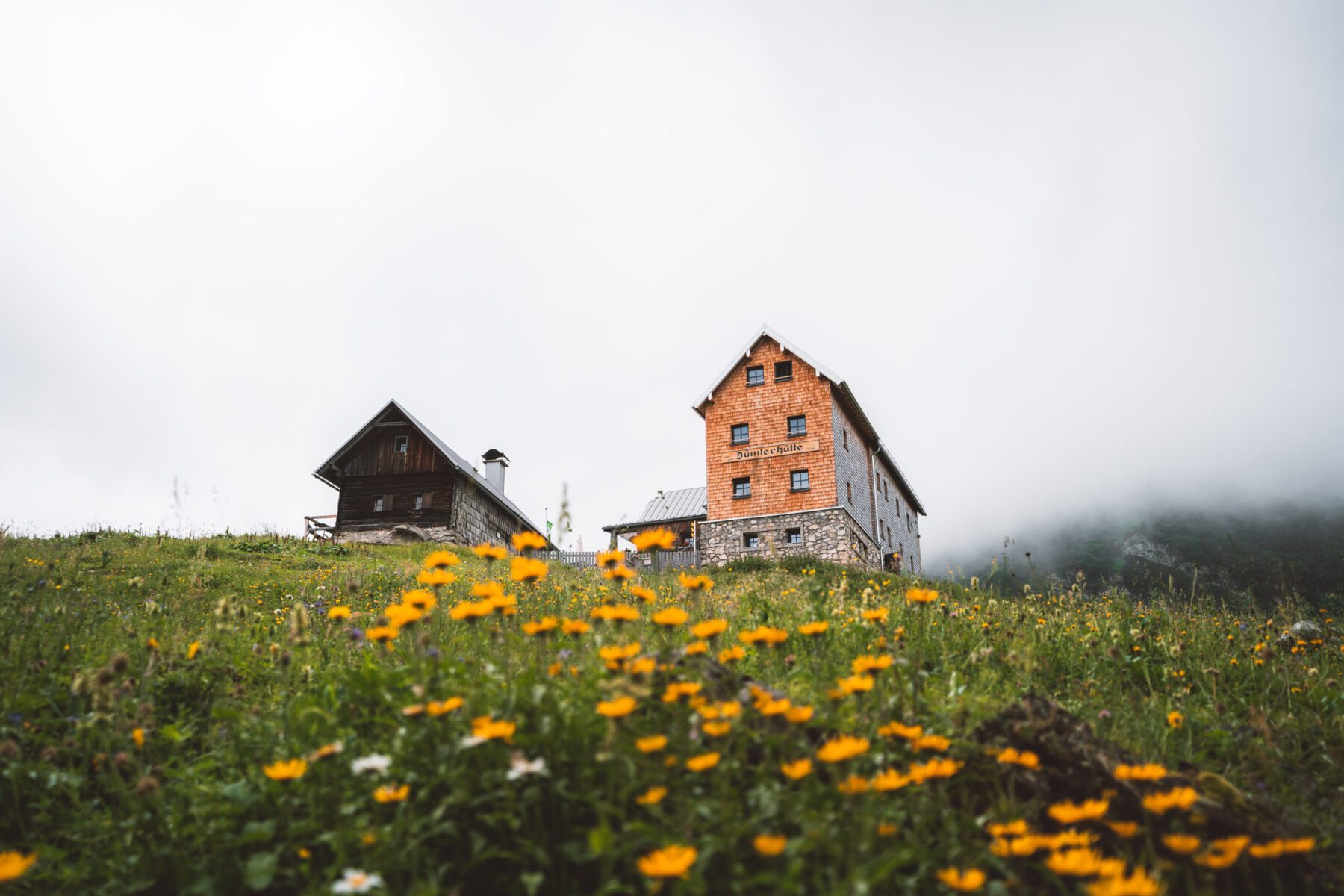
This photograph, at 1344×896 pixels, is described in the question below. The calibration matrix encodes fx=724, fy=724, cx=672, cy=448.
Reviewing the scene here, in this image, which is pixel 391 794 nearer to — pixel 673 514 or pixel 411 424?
pixel 411 424

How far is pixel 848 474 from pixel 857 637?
80.5ft

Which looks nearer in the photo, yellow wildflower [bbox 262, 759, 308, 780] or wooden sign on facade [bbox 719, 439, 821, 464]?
yellow wildflower [bbox 262, 759, 308, 780]

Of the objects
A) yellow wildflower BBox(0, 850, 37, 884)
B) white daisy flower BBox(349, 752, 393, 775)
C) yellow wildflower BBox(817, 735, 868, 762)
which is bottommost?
yellow wildflower BBox(0, 850, 37, 884)

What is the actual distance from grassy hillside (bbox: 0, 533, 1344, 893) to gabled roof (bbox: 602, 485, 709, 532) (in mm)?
31291

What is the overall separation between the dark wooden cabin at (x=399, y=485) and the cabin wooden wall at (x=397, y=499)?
31 millimetres

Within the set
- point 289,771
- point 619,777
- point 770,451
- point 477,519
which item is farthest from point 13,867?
point 477,519

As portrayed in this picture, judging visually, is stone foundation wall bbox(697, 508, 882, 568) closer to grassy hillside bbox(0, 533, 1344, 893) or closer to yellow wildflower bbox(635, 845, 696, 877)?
grassy hillside bbox(0, 533, 1344, 893)

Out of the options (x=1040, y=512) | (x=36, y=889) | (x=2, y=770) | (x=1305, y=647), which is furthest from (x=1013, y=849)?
(x=1040, y=512)

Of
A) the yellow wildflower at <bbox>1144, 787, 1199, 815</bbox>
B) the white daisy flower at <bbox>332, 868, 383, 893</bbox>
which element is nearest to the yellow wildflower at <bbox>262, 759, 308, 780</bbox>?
the white daisy flower at <bbox>332, 868, 383, 893</bbox>

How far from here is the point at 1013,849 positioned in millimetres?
1864

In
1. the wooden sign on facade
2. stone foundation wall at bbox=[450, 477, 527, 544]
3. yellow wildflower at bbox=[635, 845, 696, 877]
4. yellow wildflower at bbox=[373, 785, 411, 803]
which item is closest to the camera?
yellow wildflower at bbox=[635, 845, 696, 877]

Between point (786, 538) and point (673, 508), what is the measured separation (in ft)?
38.0

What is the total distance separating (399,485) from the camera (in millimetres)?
30406

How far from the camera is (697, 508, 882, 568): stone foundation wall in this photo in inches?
1005
